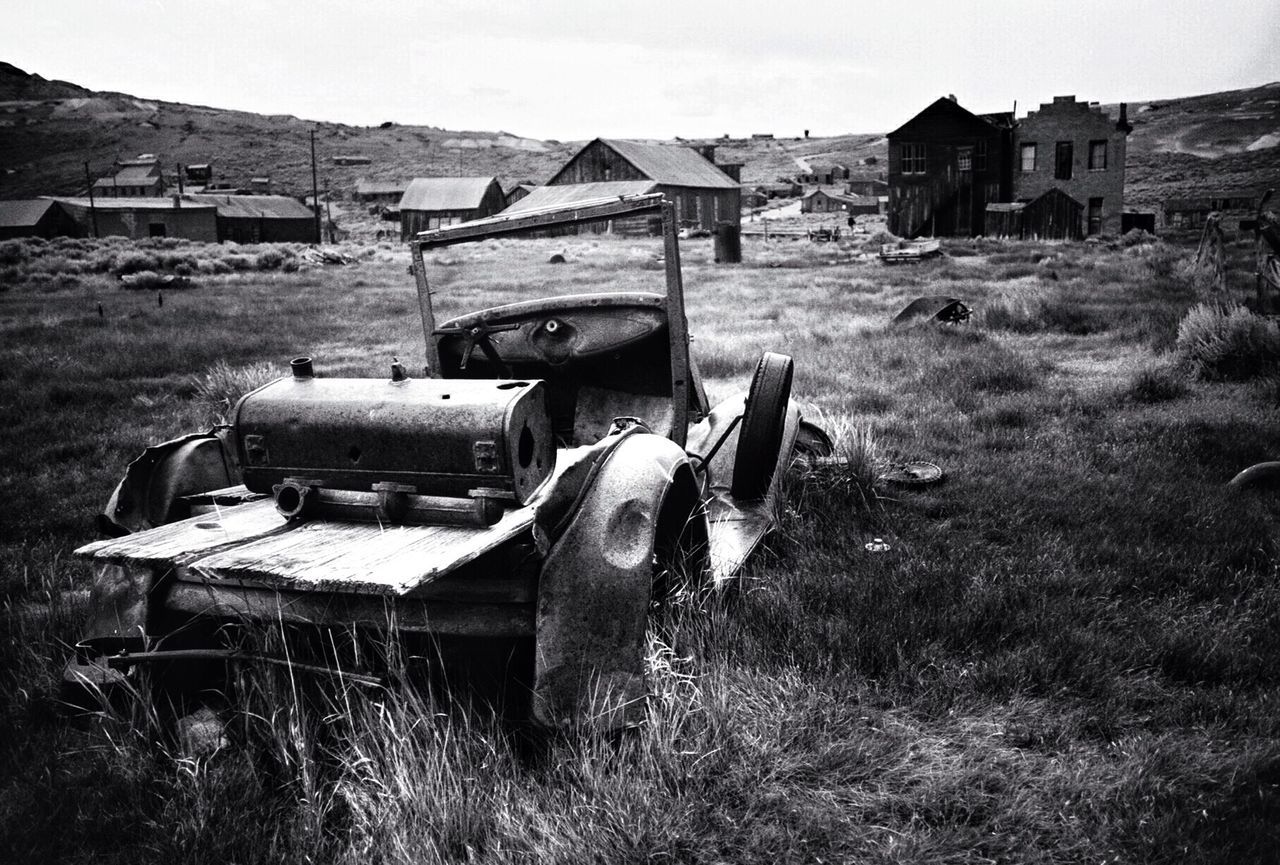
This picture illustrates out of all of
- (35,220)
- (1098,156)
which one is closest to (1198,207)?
(1098,156)

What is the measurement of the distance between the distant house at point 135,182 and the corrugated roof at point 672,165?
142 feet

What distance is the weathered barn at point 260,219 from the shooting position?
164 ft

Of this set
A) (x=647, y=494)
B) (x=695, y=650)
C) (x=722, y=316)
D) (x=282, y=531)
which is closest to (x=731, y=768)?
(x=695, y=650)

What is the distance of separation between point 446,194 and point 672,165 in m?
17.2

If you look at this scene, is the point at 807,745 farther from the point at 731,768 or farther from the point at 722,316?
the point at 722,316

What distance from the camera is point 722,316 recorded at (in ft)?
43.3

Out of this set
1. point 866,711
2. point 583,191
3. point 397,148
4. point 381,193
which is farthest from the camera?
point 397,148

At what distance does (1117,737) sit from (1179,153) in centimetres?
7267

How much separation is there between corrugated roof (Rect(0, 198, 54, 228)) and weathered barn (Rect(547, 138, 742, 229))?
2796 centimetres

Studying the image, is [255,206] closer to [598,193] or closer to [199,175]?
[598,193]

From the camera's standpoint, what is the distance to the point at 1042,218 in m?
33.1

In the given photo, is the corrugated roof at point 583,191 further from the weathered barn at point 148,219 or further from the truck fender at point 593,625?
the truck fender at point 593,625

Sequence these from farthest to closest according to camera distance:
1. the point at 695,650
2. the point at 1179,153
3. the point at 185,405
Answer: the point at 1179,153 → the point at 185,405 → the point at 695,650

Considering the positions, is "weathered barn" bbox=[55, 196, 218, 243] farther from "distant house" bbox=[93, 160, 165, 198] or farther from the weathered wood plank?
the weathered wood plank
